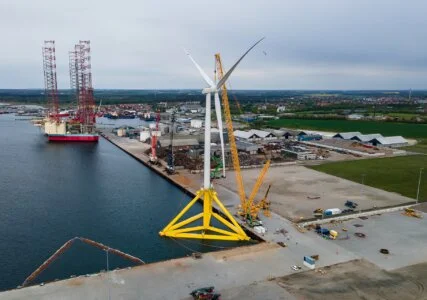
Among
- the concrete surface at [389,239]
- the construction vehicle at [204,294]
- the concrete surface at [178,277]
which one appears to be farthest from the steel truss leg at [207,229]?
the construction vehicle at [204,294]

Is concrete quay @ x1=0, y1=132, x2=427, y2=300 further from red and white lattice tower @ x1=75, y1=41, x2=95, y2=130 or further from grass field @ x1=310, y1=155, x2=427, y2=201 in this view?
red and white lattice tower @ x1=75, y1=41, x2=95, y2=130

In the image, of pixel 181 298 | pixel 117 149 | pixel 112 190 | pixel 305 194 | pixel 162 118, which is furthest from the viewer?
pixel 162 118

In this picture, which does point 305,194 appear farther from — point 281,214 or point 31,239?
point 31,239

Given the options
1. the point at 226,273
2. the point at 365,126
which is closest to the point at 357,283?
the point at 226,273

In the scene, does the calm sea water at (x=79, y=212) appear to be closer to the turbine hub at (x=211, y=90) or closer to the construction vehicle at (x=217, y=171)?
the construction vehicle at (x=217, y=171)

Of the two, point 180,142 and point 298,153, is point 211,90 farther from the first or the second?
point 180,142

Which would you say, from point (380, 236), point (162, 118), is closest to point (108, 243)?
point (380, 236)
